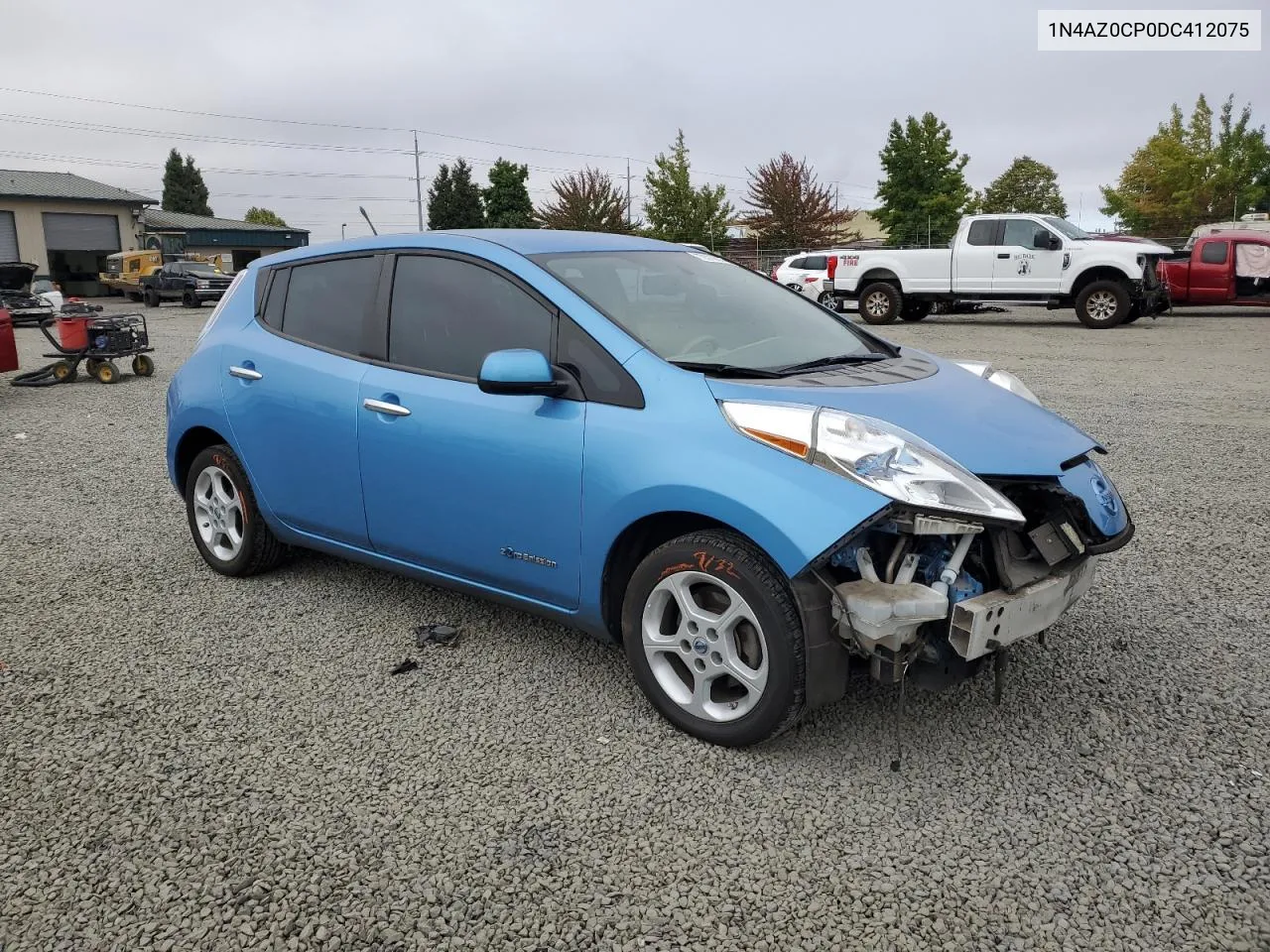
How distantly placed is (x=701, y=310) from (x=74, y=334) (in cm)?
1181

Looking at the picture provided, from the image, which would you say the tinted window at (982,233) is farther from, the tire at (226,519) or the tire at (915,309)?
the tire at (226,519)

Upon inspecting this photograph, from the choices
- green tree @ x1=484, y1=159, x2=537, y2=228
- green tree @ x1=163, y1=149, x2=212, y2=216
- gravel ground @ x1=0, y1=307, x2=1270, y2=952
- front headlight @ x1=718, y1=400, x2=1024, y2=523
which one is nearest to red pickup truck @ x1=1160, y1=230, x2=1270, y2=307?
gravel ground @ x1=0, y1=307, x2=1270, y2=952

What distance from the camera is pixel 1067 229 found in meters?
18.7

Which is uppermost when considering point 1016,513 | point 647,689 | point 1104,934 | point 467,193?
point 467,193

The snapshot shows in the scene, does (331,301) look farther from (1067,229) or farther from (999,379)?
(1067,229)

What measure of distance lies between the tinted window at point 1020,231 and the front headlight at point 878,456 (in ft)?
57.7

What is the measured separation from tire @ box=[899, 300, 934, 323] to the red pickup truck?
4572mm

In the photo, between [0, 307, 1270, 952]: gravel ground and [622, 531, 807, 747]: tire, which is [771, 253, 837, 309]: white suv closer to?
[0, 307, 1270, 952]: gravel ground

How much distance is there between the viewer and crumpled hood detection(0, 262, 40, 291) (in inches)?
822

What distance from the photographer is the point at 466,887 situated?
2482 millimetres

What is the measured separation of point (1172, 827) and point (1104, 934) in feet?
1.81

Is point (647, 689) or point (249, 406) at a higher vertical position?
point (249, 406)

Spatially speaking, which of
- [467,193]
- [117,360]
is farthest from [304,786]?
[467,193]

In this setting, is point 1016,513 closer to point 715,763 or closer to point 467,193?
point 715,763
